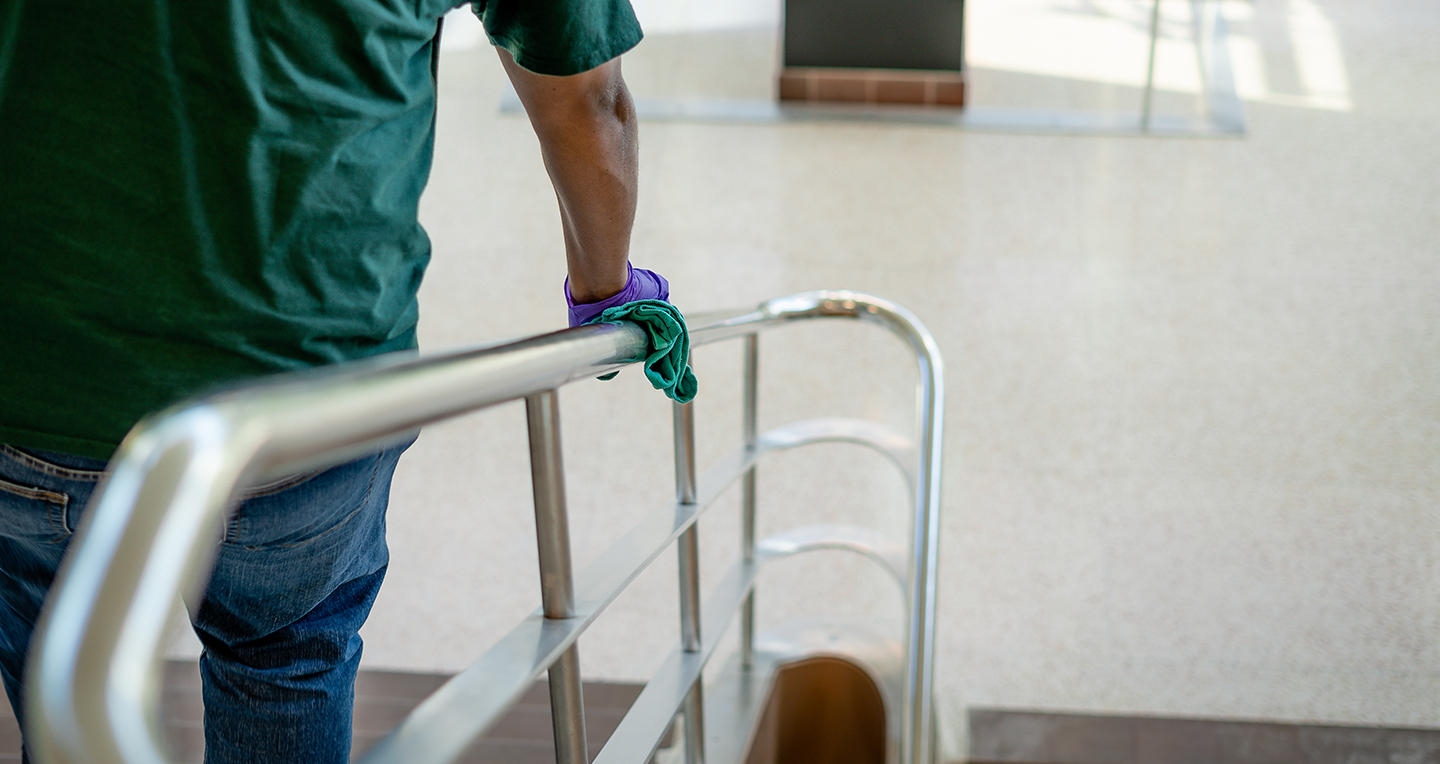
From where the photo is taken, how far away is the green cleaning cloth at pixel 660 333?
89cm

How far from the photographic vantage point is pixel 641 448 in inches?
120

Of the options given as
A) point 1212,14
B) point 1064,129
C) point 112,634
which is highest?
point 112,634

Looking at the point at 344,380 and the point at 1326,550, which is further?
the point at 1326,550

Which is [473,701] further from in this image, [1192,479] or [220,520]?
[1192,479]

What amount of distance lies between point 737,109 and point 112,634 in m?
4.47

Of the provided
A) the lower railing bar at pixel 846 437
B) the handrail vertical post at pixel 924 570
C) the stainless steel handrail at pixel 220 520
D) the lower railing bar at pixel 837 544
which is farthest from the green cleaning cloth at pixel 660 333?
the lower railing bar at pixel 837 544

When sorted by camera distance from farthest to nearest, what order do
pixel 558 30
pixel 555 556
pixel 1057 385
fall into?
pixel 1057 385
pixel 558 30
pixel 555 556

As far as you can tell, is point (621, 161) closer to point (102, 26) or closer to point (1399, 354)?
point (102, 26)

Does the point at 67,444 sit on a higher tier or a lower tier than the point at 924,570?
higher

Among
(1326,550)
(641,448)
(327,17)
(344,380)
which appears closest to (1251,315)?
(1326,550)

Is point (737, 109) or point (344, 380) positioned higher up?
point (344, 380)

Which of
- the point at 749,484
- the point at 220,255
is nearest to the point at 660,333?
the point at 220,255

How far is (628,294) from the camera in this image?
4.41 feet

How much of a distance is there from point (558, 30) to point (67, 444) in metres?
0.53
